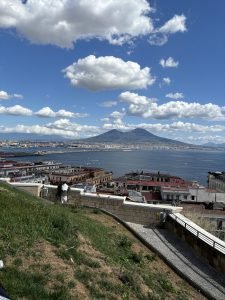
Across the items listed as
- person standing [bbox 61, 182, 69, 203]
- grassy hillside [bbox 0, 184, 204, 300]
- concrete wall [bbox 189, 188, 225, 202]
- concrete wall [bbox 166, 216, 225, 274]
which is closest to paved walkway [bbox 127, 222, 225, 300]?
concrete wall [bbox 166, 216, 225, 274]

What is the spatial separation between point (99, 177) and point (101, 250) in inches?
3929

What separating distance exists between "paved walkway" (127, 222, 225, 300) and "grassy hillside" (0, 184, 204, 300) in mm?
299

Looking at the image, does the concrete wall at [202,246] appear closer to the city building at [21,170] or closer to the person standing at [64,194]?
the person standing at [64,194]

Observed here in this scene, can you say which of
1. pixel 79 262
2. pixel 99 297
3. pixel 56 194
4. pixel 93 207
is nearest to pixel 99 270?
pixel 79 262

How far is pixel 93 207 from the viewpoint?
16797 mm

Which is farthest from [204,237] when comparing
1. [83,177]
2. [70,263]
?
[83,177]

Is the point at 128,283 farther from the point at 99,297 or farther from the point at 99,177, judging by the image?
the point at 99,177

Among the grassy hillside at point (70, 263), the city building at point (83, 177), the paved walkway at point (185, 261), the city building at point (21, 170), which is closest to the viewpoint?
the grassy hillside at point (70, 263)

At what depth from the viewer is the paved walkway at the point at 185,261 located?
9.16 metres

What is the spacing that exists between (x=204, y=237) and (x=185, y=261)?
2.96 feet

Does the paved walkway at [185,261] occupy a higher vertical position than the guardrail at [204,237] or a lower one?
lower

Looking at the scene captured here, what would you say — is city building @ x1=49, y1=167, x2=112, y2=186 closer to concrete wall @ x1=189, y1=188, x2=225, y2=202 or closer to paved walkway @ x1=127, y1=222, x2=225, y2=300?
concrete wall @ x1=189, y1=188, x2=225, y2=202

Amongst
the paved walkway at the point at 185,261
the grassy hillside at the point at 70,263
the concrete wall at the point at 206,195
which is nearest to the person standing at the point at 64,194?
the paved walkway at the point at 185,261

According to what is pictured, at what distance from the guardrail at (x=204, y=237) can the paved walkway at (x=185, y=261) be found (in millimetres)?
543
